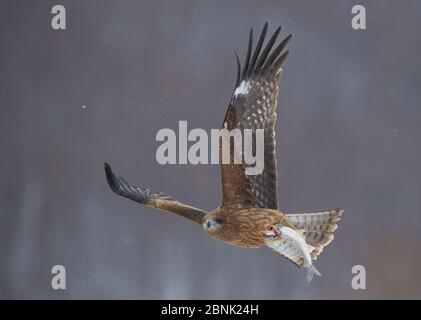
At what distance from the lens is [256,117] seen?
515cm

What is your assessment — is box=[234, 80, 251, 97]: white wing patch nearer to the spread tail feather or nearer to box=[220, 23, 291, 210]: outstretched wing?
box=[220, 23, 291, 210]: outstretched wing

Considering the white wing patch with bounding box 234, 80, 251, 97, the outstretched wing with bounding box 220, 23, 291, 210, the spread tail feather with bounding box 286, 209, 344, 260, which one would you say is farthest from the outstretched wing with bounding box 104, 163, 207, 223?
the white wing patch with bounding box 234, 80, 251, 97

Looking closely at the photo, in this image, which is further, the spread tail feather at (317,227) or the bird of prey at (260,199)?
the spread tail feather at (317,227)

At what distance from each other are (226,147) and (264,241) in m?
0.67

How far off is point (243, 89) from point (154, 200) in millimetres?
1075

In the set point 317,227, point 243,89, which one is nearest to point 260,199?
point 317,227

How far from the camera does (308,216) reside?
5.34 metres

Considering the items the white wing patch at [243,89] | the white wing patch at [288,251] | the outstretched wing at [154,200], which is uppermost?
the white wing patch at [243,89]

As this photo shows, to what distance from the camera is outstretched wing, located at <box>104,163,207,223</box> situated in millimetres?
5250

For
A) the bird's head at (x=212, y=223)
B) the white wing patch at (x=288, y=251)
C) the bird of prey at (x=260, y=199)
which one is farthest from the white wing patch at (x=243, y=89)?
the white wing patch at (x=288, y=251)

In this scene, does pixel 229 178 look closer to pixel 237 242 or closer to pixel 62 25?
pixel 237 242

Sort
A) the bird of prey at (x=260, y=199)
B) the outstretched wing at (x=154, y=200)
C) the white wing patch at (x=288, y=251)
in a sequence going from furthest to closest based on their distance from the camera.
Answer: the outstretched wing at (x=154, y=200)
the white wing patch at (x=288, y=251)
the bird of prey at (x=260, y=199)

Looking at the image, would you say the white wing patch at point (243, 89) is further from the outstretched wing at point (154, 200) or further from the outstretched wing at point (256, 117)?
the outstretched wing at point (154, 200)

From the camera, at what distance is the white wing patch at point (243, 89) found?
17.0ft
